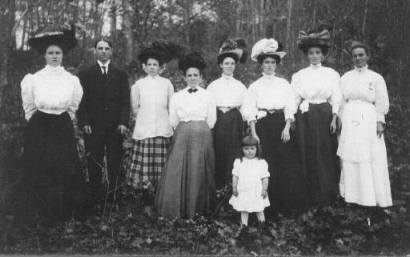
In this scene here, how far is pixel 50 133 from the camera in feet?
18.2

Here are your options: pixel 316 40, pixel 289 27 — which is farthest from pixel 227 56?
pixel 289 27

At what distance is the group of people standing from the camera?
5.62m

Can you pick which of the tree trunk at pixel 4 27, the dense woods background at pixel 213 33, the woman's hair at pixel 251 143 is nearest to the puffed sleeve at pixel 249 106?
the woman's hair at pixel 251 143

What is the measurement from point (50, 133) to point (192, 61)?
1772mm

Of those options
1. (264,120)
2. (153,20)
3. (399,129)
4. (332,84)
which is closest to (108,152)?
(264,120)

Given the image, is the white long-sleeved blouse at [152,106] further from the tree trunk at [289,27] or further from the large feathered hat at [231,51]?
the tree trunk at [289,27]

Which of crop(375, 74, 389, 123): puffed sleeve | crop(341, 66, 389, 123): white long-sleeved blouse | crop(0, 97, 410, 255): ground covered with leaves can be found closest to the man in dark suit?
crop(0, 97, 410, 255): ground covered with leaves

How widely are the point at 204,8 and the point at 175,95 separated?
9977mm

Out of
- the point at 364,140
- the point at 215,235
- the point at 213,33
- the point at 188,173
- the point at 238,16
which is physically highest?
the point at 238,16

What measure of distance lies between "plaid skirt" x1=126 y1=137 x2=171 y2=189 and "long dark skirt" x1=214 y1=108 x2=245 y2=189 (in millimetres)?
661

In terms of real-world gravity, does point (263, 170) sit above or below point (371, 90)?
below

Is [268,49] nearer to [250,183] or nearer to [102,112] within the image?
[250,183]

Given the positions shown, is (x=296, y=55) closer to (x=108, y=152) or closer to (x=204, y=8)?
(x=204, y=8)

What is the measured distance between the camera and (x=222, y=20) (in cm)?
1634
